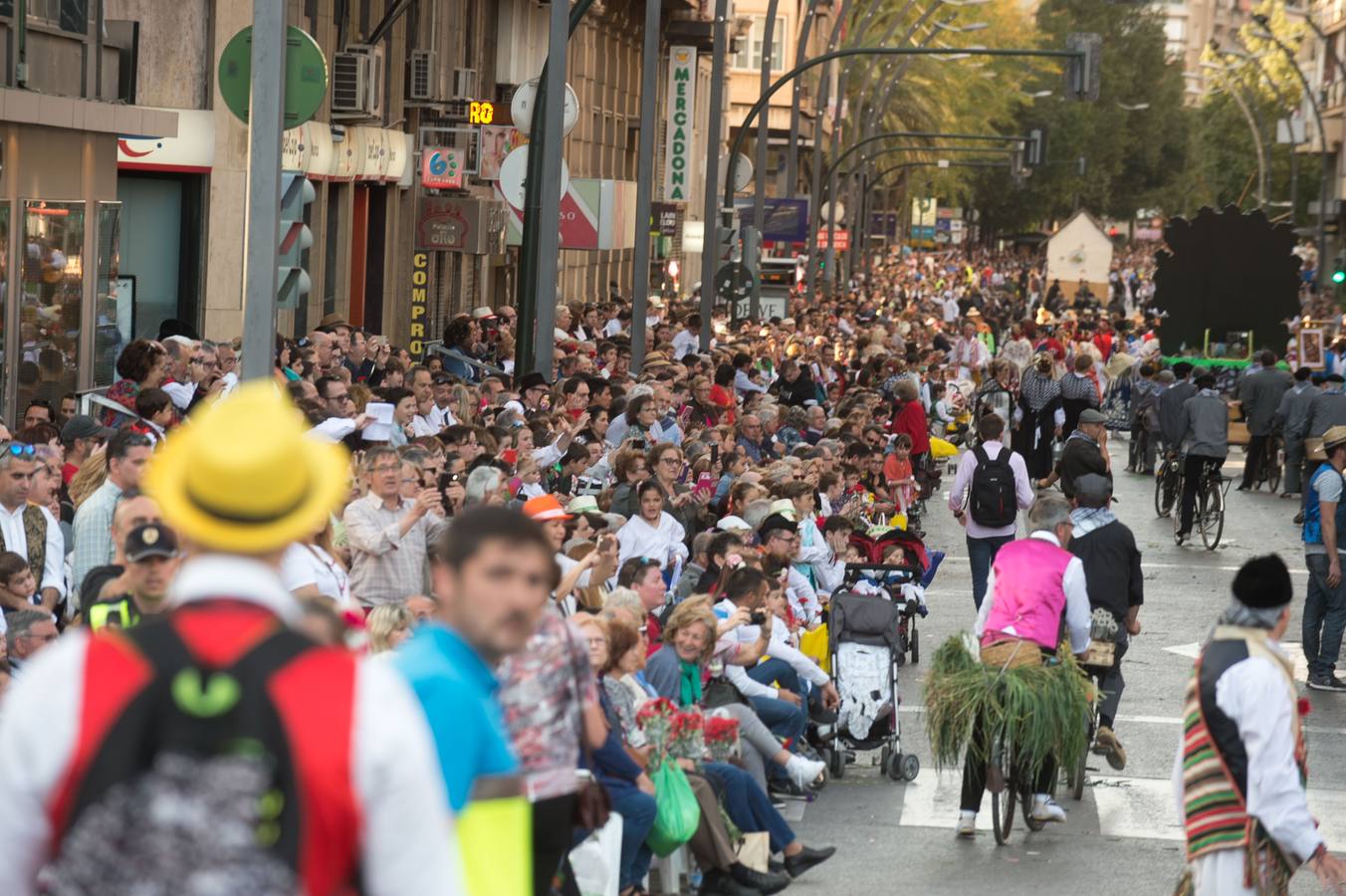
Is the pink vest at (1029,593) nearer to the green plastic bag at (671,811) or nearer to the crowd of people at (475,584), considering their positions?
the crowd of people at (475,584)

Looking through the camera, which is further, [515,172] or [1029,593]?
[515,172]

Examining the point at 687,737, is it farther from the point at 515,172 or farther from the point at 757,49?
the point at 757,49

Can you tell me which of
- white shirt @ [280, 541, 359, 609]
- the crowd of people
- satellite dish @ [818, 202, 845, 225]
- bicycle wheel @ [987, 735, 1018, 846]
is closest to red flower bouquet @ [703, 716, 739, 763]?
the crowd of people

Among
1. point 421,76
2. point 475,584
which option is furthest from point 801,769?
point 421,76

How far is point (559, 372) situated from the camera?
77.9 ft

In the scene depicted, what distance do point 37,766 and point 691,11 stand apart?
53688 mm

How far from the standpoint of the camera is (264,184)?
11195 mm

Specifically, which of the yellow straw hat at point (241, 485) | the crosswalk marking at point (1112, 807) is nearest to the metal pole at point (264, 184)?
the crosswalk marking at point (1112, 807)

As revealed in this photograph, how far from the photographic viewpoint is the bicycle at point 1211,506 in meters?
24.4

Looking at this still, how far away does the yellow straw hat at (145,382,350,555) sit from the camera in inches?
129

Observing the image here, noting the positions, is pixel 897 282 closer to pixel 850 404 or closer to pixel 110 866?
pixel 850 404

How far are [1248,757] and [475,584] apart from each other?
411cm

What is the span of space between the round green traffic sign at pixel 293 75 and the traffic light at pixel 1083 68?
2678 cm

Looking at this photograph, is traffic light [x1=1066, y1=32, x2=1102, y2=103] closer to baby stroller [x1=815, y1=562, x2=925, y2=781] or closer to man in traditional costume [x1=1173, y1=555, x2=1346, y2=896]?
baby stroller [x1=815, y1=562, x2=925, y2=781]
